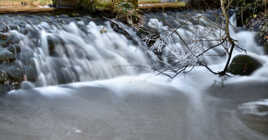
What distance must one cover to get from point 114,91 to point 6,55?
1.93m

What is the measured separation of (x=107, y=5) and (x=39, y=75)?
3.66 metres

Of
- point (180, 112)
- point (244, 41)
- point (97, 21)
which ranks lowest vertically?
point (180, 112)

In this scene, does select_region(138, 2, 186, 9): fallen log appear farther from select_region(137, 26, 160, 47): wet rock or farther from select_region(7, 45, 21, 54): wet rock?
select_region(7, 45, 21, 54): wet rock

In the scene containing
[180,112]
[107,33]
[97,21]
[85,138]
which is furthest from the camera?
[97,21]

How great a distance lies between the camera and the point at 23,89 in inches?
186

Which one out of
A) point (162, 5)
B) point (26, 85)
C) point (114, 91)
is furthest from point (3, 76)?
point (162, 5)

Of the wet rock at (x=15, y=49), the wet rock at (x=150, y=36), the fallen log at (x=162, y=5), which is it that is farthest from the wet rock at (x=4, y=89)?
the fallen log at (x=162, y=5)

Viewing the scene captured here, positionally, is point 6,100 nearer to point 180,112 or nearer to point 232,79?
point 180,112

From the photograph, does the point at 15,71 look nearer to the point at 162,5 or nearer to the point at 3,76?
the point at 3,76

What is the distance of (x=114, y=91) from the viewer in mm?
4812

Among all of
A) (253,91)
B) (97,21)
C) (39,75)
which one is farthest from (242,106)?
(97,21)

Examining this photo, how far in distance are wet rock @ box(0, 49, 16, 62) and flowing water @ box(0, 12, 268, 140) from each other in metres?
0.12

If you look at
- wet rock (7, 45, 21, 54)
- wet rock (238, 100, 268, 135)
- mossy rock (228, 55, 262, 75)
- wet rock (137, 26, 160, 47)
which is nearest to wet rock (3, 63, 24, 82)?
wet rock (7, 45, 21, 54)

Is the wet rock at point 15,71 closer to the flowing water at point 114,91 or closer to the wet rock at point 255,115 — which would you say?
the flowing water at point 114,91
